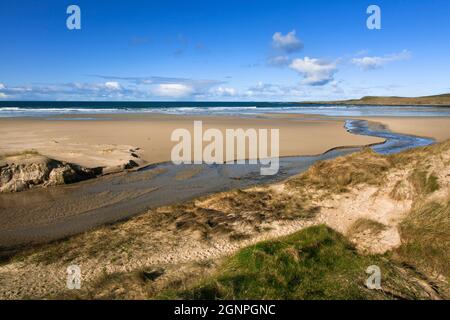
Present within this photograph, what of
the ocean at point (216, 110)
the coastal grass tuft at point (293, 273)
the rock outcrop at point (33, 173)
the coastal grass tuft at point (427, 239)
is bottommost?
the coastal grass tuft at point (293, 273)

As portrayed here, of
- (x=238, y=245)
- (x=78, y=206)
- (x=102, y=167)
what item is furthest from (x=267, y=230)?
(x=102, y=167)

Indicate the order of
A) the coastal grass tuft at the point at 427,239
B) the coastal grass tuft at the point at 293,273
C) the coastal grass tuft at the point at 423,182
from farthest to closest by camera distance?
the coastal grass tuft at the point at 423,182 → the coastal grass tuft at the point at 427,239 → the coastal grass tuft at the point at 293,273

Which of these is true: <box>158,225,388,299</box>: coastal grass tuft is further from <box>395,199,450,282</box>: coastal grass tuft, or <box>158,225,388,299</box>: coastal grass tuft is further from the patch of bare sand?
<box>395,199,450,282</box>: coastal grass tuft

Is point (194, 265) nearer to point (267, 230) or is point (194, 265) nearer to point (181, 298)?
point (181, 298)

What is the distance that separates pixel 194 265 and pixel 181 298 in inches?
50.5

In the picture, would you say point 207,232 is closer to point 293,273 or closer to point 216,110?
point 293,273

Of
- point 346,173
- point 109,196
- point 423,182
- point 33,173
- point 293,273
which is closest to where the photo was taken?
point 293,273

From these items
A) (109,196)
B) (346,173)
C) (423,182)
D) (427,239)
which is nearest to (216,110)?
(109,196)

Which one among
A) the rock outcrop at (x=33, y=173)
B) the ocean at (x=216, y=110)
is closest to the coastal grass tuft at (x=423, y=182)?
the rock outcrop at (x=33, y=173)

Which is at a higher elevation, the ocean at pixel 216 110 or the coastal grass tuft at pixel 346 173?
the ocean at pixel 216 110

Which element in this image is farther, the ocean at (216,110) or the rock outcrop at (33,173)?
the ocean at (216,110)

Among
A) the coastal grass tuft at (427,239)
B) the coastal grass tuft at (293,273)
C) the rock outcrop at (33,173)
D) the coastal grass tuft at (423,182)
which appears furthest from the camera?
the rock outcrop at (33,173)

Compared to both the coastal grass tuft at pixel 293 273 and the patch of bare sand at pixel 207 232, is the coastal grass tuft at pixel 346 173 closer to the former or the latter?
the patch of bare sand at pixel 207 232
